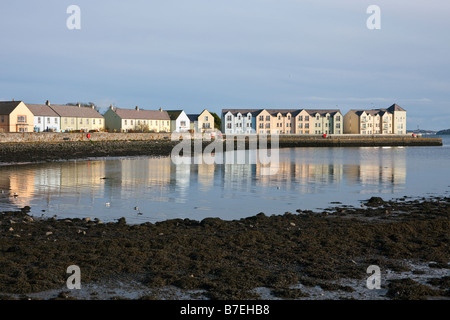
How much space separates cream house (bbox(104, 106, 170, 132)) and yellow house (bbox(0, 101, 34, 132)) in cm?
2155

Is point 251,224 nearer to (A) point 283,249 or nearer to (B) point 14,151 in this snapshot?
(A) point 283,249

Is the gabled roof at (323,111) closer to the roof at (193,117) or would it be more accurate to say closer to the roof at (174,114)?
the roof at (193,117)

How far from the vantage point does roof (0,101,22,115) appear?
267 feet

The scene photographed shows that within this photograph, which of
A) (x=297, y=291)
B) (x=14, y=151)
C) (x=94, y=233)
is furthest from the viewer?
(x=14, y=151)

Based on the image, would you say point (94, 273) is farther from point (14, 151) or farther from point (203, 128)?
point (203, 128)

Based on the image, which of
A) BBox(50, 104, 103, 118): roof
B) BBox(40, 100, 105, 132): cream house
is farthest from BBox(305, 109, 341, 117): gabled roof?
BBox(50, 104, 103, 118): roof

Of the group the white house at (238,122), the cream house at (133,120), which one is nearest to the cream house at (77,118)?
the cream house at (133,120)

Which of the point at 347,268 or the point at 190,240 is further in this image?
the point at 190,240

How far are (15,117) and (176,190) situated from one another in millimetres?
65851

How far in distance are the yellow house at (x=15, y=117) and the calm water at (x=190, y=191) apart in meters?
46.9

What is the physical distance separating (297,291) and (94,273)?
430cm
